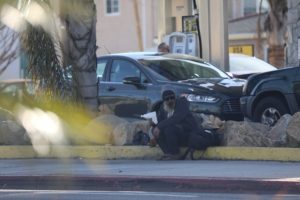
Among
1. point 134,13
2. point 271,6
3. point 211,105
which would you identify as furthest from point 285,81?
point 134,13

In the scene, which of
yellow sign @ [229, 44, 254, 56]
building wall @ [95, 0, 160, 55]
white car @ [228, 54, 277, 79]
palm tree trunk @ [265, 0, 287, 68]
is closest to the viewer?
white car @ [228, 54, 277, 79]

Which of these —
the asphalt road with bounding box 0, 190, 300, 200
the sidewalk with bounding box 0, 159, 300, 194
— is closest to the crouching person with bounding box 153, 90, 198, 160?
the sidewalk with bounding box 0, 159, 300, 194

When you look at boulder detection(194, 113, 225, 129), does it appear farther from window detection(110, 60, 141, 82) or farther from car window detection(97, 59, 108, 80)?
car window detection(97, 59, 108, 80)

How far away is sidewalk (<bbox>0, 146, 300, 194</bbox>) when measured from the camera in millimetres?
10602

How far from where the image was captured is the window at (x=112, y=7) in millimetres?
37150

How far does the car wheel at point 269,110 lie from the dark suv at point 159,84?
63 centimetres

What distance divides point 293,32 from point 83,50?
17.7 ft

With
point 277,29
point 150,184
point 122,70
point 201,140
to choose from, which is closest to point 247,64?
point 122,70

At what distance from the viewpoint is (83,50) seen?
608 inches

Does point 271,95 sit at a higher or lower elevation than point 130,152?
higher

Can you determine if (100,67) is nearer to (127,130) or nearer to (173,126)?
(127,130)

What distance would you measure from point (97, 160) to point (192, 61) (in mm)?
3726

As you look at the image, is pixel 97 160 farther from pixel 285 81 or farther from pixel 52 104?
pixel 285 81

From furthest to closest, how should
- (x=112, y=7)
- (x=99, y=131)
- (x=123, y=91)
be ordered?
(x=112, y=7) → (x=123, y=91) → (x=99, y=131)
